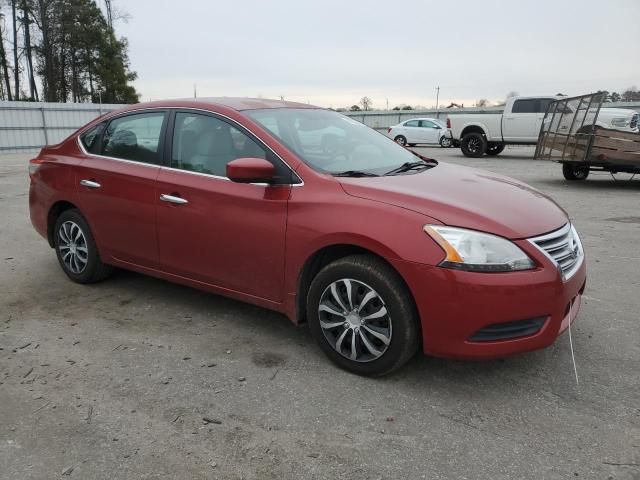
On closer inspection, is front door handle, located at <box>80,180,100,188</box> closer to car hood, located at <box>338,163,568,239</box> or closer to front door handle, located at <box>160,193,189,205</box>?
front door handle, located at <box>160,193,189,205</box>

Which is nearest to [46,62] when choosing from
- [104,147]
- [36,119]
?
[36,119]

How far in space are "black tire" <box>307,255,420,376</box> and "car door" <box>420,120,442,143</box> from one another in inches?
950

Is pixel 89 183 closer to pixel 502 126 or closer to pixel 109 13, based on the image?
pixel 502 126

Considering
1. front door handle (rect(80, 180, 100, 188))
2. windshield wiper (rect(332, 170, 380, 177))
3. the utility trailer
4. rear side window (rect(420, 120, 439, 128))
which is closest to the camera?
windshield wiper (rect(332, 170, 380, 177))

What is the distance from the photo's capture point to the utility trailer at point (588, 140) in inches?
411

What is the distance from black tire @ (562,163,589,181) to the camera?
12.6 meters

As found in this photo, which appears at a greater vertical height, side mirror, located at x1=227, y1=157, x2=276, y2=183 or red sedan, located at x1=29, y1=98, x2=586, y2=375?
side mirror, located at x1=227, y1=157, x2=276, y2=183

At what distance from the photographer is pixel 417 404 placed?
2.88 meters

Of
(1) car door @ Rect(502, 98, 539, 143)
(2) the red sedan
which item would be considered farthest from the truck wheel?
(2) the red sedan

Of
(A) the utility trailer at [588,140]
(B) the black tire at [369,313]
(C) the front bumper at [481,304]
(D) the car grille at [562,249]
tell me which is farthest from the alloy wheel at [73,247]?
(A) the utility trailer at [588,140]

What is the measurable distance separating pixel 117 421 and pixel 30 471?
0.45 m

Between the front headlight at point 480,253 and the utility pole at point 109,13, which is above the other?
the utility pole at point 109,13

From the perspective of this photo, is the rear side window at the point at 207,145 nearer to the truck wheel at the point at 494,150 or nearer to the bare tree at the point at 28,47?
the truck wheel at the point at 494,150

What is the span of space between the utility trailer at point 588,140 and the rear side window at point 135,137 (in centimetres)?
917
